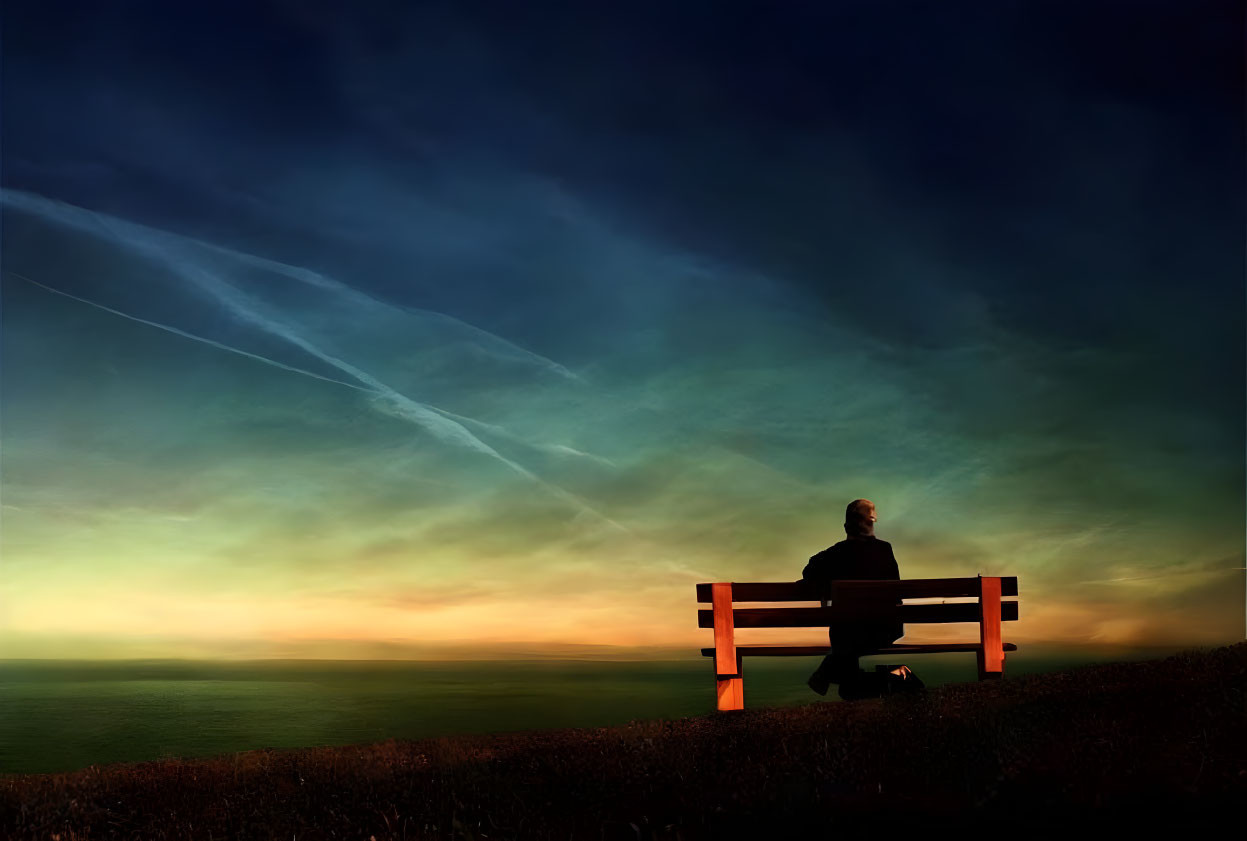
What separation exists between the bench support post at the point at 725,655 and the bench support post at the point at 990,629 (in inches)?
122

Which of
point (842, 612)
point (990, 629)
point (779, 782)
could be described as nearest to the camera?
point (779, 782)

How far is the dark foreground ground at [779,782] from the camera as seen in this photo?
500cm

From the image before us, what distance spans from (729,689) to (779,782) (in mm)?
5678

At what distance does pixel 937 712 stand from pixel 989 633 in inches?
151

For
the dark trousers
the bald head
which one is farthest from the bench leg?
the bald head

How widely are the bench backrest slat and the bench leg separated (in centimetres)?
77

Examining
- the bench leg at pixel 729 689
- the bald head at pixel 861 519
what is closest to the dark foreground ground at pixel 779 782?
the bench leg at pixel 729 689

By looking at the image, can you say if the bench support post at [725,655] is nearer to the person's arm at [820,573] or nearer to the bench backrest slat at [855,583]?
the bench backrest slat at [855,583]

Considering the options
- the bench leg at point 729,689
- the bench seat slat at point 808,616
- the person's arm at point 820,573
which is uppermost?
the person's arm at point 820,573

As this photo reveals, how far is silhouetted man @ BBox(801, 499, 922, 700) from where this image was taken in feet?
37.7

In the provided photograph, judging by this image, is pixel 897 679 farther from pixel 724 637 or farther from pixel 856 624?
pixel 724 637

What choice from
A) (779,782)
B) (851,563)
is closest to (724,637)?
(851,563)

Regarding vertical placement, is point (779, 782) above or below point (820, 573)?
below

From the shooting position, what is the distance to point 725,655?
37.1ft
